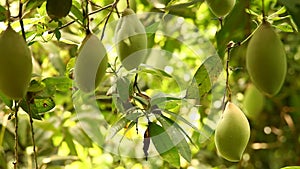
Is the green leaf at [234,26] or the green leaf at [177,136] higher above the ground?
the green leaf at [234,26]

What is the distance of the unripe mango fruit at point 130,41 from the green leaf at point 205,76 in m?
0.16

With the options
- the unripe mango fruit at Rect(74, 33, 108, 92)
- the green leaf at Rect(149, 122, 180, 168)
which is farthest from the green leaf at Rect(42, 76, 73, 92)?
the unripe mango fruit at Rect(74, 33, 108, 92)

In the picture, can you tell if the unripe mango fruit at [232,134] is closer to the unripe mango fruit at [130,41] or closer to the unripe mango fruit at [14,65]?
the unripe mango fruit at [130,41]

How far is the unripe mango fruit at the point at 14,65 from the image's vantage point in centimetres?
49

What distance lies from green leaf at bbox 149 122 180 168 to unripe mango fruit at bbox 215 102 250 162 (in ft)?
0.49

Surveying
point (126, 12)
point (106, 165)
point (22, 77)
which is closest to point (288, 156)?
point (106, 165)

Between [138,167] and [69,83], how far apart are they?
1.73 feet

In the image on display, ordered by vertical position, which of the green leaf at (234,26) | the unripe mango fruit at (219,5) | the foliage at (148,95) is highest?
the unripe mango fruit at (219,5)

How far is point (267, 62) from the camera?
0.48 metres

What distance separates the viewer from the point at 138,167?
1308 millimetres

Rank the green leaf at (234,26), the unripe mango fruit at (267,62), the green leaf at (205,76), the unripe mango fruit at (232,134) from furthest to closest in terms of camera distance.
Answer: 1. the green leaf at (234,26)
2. the green leaf at (205,76)
3. the unripe mango fruit at (232,134)
4. the unripe mango fruit at (267,62)

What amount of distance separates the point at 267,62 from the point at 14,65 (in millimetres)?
204

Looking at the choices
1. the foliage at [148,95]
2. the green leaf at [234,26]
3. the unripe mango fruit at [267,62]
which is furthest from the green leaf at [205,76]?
the unripe mango fruit at [267,62]

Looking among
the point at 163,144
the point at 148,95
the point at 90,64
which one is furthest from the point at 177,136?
the point at 90,64
